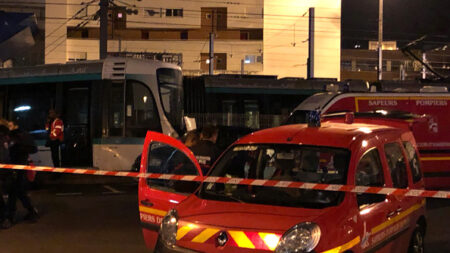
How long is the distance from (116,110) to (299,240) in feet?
36.4

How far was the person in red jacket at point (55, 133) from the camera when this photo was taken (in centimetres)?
1398

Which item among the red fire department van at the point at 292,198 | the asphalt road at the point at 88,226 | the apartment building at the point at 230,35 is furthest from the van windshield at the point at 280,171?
the apartment building at the point at 230,35

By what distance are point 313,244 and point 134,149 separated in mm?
10688

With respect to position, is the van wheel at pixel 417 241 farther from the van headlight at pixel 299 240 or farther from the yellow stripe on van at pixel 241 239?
the yellow stripe on van at pixel 241 239

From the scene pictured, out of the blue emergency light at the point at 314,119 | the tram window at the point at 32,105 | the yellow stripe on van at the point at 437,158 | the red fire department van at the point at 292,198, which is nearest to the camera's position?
the red fire department van at the point at 292,198

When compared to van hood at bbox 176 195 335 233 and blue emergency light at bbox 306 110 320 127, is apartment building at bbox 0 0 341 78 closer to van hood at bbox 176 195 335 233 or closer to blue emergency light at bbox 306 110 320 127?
blue emergency light at bbox 306 110 320 127

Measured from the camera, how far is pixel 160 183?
5852mm

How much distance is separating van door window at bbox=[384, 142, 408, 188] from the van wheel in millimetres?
645

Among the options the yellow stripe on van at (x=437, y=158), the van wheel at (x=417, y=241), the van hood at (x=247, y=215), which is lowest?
the van wheel at (x=417, y=241)

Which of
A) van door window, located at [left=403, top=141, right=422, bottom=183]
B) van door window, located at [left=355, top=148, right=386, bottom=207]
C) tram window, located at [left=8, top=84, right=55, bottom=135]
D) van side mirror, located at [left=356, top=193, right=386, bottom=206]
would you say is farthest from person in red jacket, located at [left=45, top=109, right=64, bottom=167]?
van side mirror, located at [left=356, top=193, right=386, bottom=206]

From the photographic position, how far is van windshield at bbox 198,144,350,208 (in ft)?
15.6

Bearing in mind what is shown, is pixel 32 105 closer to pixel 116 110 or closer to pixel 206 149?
pixel 116 110

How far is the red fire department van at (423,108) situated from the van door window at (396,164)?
6278mm

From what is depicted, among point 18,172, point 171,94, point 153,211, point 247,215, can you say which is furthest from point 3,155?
point 171,94
